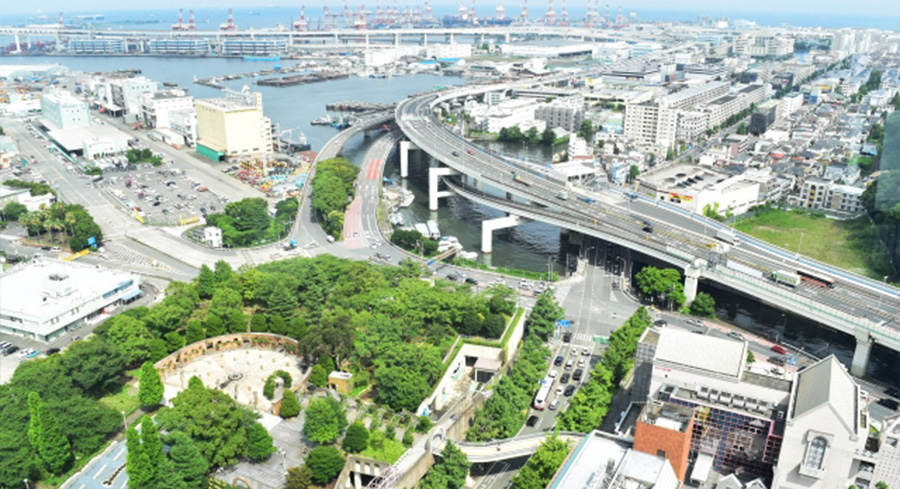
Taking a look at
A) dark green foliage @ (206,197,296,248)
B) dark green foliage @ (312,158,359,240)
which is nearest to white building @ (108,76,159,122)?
dark green foliage @ (312,158,359,240)

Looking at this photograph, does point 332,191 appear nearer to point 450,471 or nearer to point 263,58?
point 450,471

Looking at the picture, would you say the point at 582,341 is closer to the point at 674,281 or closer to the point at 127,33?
the point at 674,281

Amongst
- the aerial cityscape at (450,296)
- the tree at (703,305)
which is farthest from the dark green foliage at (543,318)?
the tree at (703,305)

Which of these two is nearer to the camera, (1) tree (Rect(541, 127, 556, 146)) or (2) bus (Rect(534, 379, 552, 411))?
(2) bus (Rect(534, 379, 552, 411))

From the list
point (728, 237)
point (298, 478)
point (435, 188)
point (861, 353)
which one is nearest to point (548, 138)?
point (435, 188)

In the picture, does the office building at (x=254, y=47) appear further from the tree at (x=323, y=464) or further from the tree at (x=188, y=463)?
the tree at (x=323, y=464)

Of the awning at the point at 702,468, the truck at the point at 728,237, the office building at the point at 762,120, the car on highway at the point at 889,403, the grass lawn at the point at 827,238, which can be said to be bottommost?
the car on highway at the point at 889,403

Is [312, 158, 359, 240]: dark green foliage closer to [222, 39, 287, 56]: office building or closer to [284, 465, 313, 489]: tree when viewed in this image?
[284, 465, 313, 489]: tree
